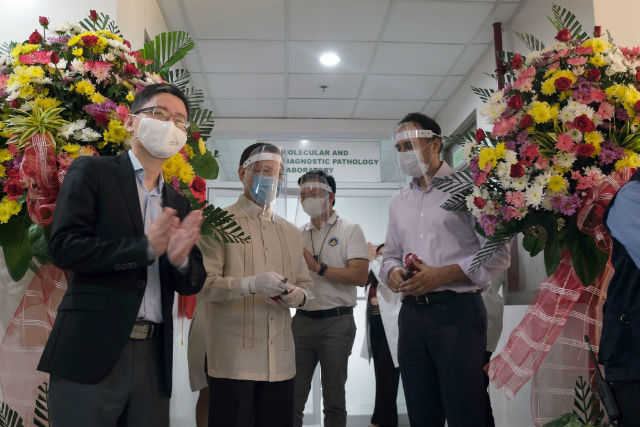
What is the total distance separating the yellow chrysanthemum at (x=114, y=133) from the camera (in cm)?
215

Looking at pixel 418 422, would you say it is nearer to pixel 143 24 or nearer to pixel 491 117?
pixel 491 117

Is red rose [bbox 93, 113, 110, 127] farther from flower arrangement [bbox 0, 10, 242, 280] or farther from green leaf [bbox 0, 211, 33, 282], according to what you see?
green leaf [bbox 0, 211, 33, 282]

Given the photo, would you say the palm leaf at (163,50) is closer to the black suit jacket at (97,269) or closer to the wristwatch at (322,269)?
the black suit jacket at (97,269)

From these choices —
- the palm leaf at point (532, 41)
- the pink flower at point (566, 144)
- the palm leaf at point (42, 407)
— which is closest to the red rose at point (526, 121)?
the pink flower at point (566, 144)

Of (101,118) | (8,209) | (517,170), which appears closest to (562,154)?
(517,170)

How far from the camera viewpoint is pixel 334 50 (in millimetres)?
5086

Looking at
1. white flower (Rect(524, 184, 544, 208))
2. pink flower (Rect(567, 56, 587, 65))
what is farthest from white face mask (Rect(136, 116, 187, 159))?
pink flower (Rect(567, 56, 587, 65))

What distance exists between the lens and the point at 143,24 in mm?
3949

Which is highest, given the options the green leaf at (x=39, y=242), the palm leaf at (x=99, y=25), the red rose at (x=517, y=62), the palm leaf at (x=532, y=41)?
the palm leaf at (x=99, y=25)

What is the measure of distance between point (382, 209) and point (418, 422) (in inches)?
158

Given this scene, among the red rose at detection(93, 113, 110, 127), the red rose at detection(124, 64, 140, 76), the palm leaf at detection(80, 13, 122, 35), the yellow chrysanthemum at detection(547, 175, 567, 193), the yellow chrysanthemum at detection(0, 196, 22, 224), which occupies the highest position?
the palm leaf at detection(80, 13, 122, 35)

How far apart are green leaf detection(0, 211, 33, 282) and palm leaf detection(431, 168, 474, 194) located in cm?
155

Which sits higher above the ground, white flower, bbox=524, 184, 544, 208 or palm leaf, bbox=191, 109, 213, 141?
palm leaf, bbox=191, 109, 213, 141

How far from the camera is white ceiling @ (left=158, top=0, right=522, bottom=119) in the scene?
446 centimetres
